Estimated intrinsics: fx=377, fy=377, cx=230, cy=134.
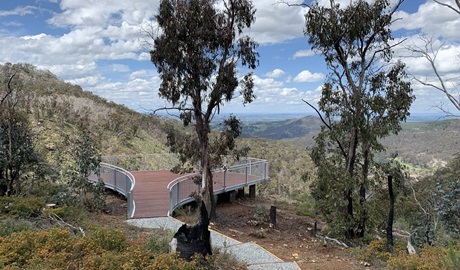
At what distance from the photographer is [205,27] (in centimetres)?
1023

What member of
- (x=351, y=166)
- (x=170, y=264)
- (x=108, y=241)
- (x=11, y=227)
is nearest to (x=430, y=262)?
(x=351, y=166)

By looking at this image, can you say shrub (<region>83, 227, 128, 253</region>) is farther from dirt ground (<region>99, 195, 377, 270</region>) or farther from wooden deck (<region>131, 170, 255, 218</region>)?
wooden deck (<region>131, 170, 255, 218</region>)

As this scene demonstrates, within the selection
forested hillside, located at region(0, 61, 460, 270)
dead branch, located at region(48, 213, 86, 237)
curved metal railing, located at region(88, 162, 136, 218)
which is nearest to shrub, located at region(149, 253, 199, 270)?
forested hillside, located at region(0, 61, 460, 270)

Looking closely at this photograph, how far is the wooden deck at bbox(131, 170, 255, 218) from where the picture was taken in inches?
491

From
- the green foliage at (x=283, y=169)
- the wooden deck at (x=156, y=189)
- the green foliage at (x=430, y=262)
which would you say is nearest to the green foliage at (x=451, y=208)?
the green foliage at (x=430, y=262)

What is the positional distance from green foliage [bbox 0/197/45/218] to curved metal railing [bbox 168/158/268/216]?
3877mm

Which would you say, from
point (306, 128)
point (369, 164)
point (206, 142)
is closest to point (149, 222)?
point (206, 142)

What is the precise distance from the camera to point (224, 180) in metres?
16.3

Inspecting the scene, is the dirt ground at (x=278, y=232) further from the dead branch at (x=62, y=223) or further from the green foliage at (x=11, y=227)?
the green foliage at (x=11, y=227)

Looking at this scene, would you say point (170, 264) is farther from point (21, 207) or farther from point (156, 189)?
point (156, 189)

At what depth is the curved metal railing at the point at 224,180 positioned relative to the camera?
1284cm

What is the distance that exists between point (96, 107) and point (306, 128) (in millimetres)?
128106

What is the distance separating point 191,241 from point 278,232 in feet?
21.2

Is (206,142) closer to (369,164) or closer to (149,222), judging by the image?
(149,222)
